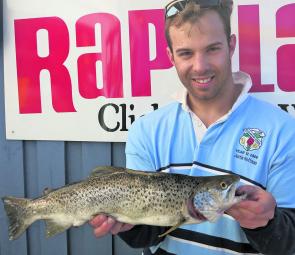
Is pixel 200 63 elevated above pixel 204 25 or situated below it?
below

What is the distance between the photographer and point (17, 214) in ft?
6.54

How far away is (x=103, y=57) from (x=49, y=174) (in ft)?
2.77

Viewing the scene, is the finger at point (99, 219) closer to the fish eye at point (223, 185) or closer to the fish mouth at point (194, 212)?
the fish mouth at point (194, 212)

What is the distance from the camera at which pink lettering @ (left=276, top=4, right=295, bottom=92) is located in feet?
7.97

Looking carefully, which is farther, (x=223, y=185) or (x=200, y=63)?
(x=200, y=63)

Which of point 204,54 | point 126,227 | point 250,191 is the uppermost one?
point 204,54

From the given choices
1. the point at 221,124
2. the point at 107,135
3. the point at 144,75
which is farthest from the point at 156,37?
the point at 221,124

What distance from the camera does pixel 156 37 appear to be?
2566 mm

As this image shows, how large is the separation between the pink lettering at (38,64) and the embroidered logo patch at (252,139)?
117cm

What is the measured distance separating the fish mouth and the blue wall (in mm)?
1047

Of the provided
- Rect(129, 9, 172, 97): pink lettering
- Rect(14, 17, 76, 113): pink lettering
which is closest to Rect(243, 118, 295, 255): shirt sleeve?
Rect(129, 9, 172, 97): pink lettering

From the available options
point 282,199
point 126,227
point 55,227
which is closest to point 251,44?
point 282,199

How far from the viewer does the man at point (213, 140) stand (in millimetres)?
1874

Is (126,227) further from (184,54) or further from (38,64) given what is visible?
(38,64)
